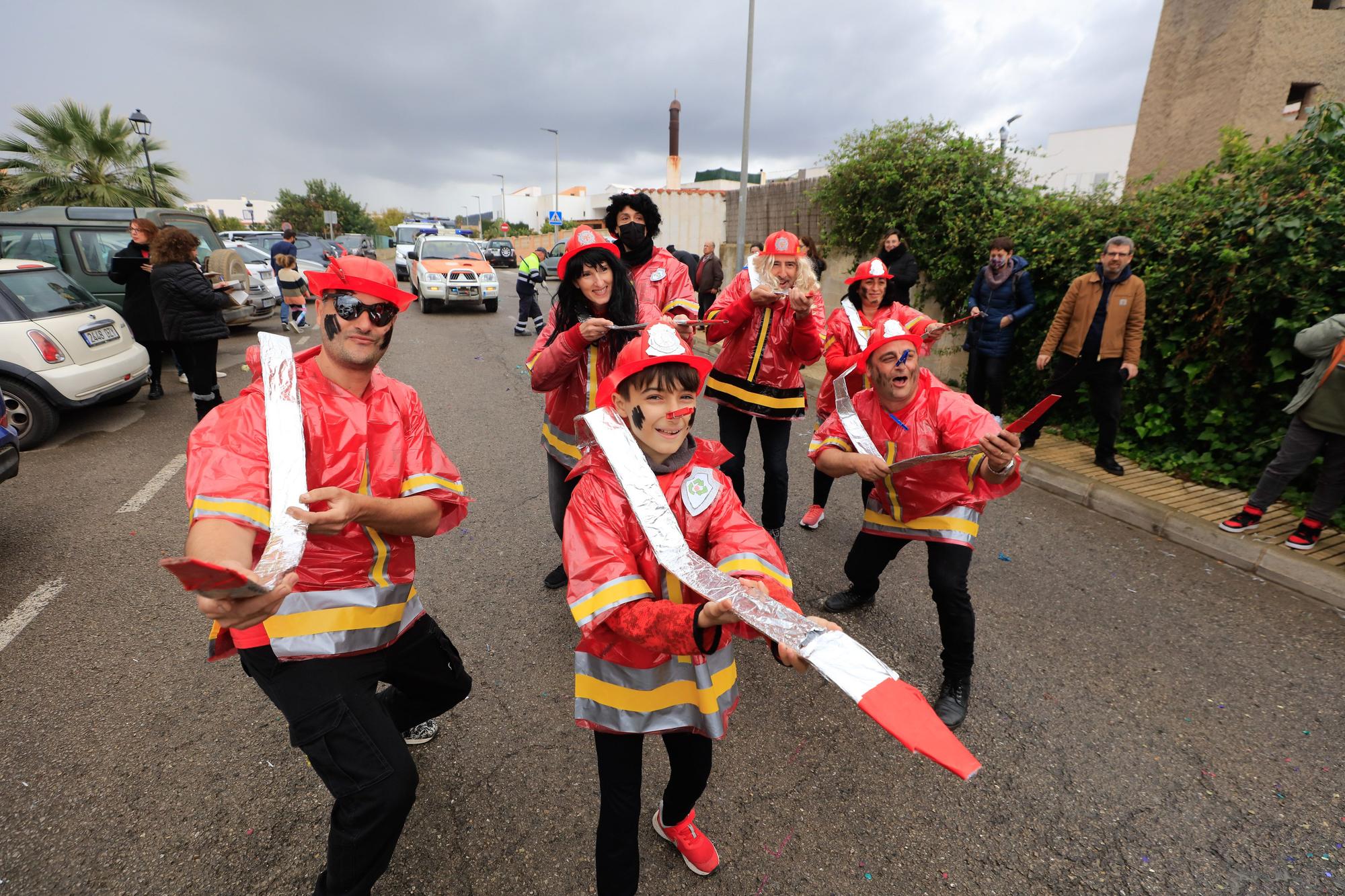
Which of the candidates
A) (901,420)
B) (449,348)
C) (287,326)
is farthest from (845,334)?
(287,326)

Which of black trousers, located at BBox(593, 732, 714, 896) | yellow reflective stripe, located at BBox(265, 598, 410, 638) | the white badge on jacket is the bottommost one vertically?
black trousers, located at BBox(593, 732, 714, 896)

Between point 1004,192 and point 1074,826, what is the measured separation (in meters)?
7.83

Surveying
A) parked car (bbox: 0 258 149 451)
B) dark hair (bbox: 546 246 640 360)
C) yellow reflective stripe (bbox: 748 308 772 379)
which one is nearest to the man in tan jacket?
yellow reflective stripe (bbox: 748 308 772 379)

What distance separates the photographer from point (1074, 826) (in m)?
2.32

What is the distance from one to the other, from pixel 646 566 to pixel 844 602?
7.52ft

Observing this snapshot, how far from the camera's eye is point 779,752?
2635 mm

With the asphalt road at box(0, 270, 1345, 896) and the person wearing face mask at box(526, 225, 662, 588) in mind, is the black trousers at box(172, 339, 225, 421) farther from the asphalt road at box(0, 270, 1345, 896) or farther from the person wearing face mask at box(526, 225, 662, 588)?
the person wearing face mask at box(526, 225, 662, 588)

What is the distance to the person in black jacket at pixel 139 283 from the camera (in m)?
6.32

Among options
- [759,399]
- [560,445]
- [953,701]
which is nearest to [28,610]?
[560,445]

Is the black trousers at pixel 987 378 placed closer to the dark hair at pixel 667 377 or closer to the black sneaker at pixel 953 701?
the black sneaker at pixel 953 701

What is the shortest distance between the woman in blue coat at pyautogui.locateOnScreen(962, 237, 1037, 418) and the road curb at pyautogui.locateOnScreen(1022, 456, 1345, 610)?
106cm

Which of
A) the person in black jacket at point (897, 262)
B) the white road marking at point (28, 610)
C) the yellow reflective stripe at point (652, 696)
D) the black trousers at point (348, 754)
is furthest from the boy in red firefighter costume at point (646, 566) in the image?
the person in black jacket at point (897, 262)

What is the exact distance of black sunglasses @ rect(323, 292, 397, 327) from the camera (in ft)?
5.89

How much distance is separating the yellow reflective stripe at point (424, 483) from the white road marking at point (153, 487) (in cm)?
369
